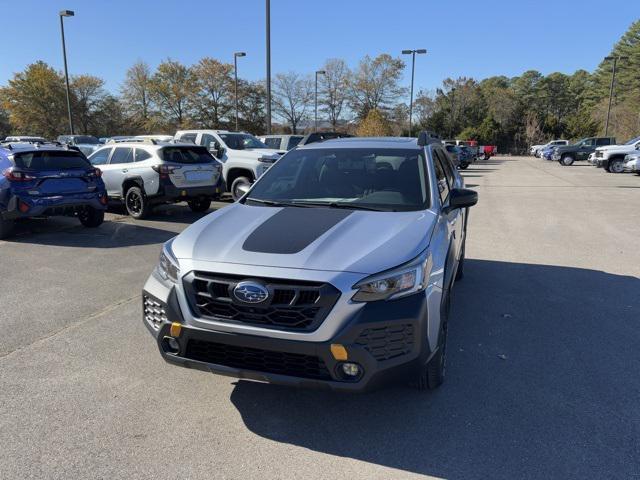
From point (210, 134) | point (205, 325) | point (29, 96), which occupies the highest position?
point (29, 96)

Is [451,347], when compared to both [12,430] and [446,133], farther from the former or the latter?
[446,133]

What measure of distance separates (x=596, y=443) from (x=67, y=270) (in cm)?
641

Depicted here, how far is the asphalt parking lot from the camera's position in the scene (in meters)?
2.74

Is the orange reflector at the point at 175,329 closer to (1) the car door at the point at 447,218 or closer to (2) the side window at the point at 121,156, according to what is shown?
(1) the car door at the point at 447,218

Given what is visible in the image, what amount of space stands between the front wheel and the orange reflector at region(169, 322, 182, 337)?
7.18 meters

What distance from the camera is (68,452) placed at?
9.26 ft

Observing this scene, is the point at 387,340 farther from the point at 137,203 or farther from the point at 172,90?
the point at 172,90

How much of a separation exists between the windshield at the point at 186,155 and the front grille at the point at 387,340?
893cm

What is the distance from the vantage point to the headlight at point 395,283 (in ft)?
8.98

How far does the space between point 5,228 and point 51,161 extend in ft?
4.61

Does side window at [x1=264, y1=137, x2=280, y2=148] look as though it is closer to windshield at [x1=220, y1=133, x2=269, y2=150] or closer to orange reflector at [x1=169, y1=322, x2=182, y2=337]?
windshield at [x1=220, y1=133, x2=269, y2=150]

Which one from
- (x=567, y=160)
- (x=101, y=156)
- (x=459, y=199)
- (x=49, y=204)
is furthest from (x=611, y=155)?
(x=49, y=204)

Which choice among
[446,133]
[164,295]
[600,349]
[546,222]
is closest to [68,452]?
[164,295]

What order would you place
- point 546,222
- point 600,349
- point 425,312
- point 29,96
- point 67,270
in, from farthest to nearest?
1. point 29,96
2. point 546,222
3. point 67,270
4. point 600,349
5. point 425,312
